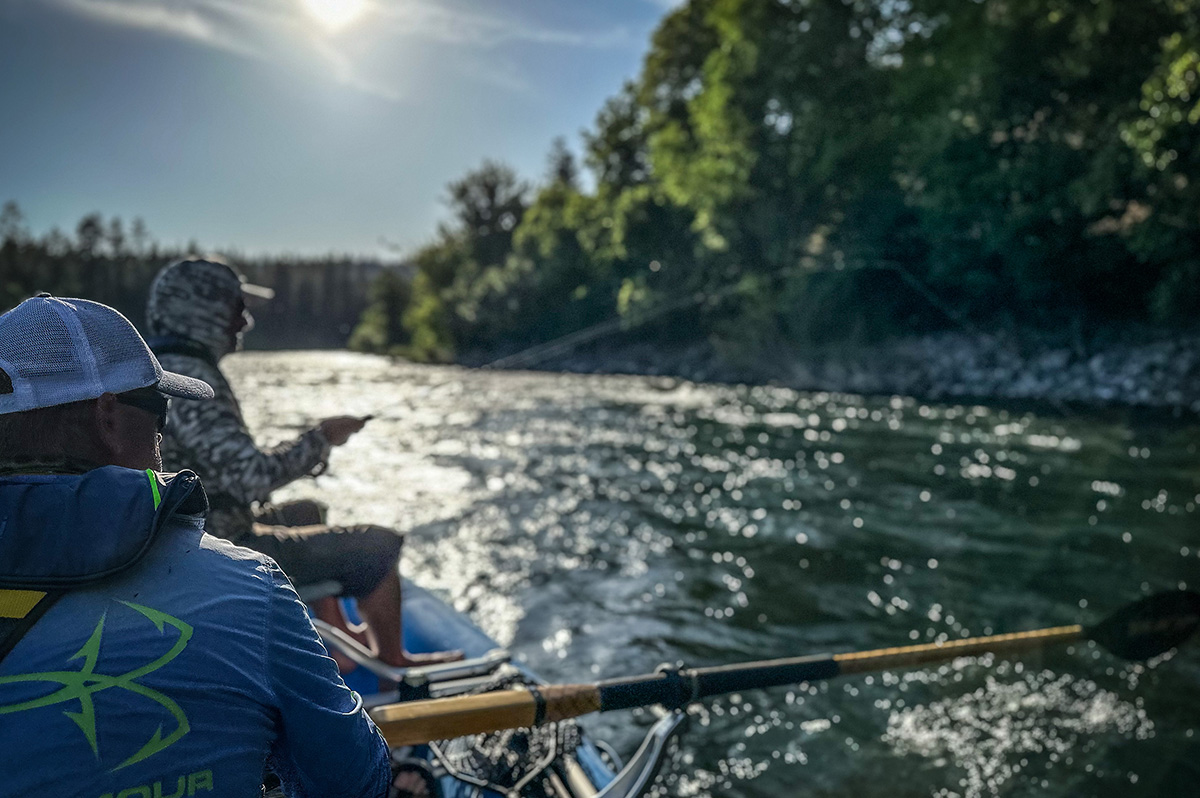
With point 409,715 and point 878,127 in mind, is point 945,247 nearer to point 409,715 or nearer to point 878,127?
point 878,127

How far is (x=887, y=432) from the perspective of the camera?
1509 centimetres

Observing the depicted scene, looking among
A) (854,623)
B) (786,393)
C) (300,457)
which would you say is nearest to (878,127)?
(786,393)

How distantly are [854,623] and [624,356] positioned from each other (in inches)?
1011

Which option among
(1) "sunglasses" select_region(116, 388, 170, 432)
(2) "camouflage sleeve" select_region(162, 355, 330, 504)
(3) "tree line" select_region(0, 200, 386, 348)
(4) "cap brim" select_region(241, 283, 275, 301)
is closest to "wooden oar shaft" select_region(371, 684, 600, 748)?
(2) "camouflage sleeve" select_region(162, 355, 330, 504)

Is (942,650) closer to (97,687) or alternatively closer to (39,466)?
(97,687)

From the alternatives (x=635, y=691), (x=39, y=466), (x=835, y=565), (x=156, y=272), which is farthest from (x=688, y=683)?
(x=156, y=272)

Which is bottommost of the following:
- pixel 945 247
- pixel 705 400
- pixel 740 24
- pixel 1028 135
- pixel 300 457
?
pixel 705 400

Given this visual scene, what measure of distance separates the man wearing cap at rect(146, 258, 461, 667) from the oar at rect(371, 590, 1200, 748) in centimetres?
109

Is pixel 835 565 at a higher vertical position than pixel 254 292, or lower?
lower

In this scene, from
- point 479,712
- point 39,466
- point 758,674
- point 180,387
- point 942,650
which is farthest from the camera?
point 942,650

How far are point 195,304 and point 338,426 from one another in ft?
2.67

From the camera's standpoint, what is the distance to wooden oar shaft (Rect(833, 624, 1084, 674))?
3.72 meters

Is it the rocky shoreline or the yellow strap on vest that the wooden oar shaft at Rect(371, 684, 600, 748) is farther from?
the rocky shoreline

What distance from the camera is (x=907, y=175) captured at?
24.5 meters
